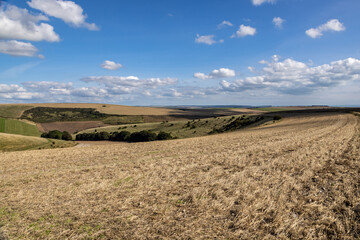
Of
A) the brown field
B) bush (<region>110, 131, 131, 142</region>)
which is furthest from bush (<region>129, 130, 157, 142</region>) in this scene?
the brown field

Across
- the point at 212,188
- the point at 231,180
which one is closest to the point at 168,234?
the point at 212,188

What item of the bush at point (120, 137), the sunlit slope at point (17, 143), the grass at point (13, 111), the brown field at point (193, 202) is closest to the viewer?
the brown field at point (193, 202)

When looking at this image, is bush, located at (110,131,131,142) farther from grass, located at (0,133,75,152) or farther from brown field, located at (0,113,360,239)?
brown field, located at (0,113,360,239)

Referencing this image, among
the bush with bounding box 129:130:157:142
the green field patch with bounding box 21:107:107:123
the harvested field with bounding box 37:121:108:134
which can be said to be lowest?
the harvested field with bounding box 37:121:108:134

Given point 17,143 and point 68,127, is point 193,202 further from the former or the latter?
point 68,127

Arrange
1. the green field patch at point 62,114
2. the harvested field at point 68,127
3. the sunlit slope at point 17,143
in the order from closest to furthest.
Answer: the sunlit slope at point 17,143 < the harvested field at point 68,127 < the green field patch at point 62,114

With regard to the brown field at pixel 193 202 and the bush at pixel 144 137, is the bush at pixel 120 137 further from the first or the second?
the brown field at pixel 193 202

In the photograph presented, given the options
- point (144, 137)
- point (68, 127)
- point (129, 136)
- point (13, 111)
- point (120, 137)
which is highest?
point (13, 111)

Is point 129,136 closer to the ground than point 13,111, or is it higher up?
closer to the ground

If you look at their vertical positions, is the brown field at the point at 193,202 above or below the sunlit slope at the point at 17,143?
above

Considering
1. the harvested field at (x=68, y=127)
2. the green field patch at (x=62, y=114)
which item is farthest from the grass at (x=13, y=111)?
the harvested field at (x=68, y=127)

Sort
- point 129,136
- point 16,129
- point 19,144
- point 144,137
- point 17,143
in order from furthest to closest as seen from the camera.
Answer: point 16,129
point 129,136
point 144,137
point 17,143
point 19,144

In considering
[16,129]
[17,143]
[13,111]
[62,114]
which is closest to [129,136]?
[17,143]

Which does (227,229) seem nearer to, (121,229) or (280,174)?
(121,229)
